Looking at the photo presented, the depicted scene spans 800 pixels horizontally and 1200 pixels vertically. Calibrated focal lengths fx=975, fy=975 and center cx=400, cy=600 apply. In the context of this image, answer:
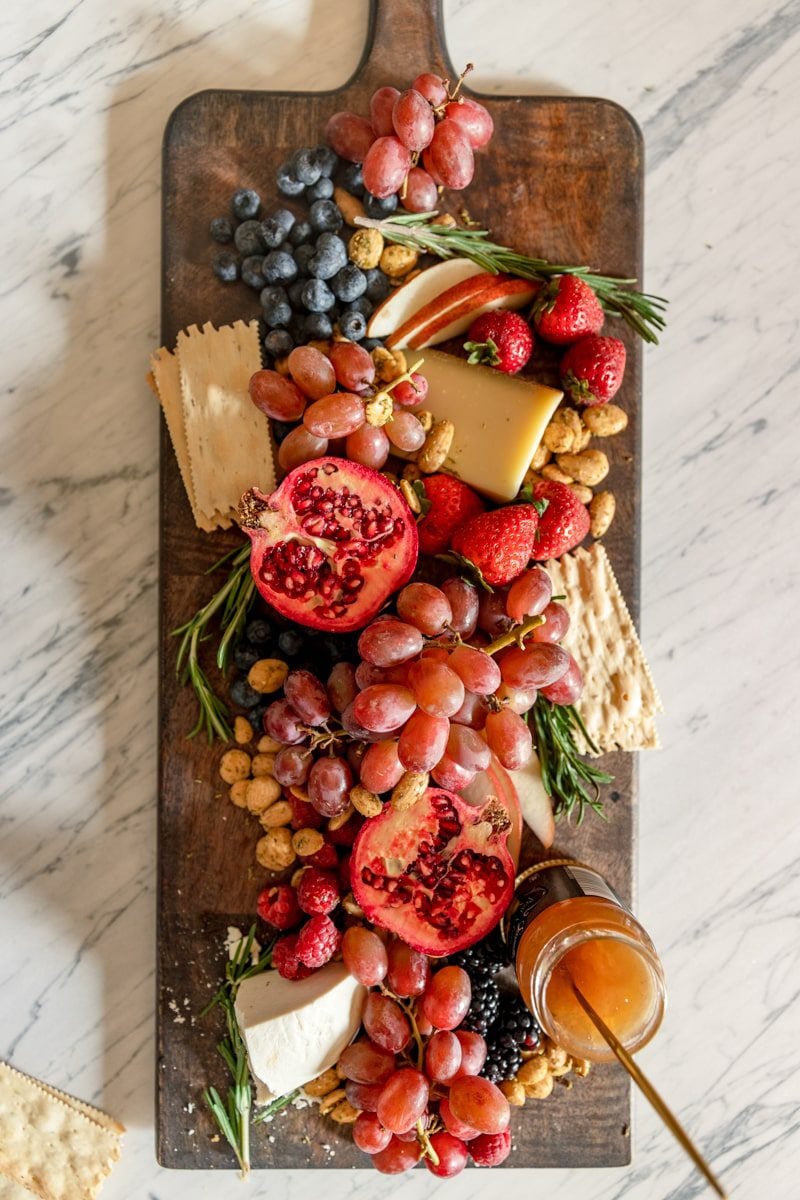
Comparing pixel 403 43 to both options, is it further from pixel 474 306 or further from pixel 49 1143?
pixel 49 1143

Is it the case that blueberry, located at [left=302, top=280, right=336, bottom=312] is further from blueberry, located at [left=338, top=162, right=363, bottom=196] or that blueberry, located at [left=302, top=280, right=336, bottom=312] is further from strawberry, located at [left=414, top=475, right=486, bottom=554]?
strawberry, located at [left=414, top=475, right=486, bottom=554]

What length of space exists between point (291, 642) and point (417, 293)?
477 millimetres

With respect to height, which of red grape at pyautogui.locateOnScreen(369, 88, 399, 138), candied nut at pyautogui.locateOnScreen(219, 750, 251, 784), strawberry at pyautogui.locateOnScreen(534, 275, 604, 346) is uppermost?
red grape at pyautogui.locateOnScreen(369, 88, 399, 138)

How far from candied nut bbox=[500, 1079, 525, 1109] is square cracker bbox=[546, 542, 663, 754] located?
1.45ft

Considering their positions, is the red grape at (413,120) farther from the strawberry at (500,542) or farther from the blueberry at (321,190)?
the strawberry at (500,542)

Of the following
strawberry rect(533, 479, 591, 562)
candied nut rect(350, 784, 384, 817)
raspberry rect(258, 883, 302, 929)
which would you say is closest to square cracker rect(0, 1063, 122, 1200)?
raspberry rect(258, 883, 302, 929)

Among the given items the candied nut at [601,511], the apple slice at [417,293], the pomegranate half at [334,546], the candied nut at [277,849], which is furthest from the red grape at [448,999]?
the apple slice at [417,293]

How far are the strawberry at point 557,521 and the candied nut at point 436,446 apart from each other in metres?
0.13

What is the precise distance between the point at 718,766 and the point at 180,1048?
0.83 metres

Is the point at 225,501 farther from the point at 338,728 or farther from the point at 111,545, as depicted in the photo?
the point at 338,728

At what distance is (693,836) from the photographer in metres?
1.39

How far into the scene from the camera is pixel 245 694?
1.25 meters

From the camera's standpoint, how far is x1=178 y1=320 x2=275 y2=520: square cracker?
4.09 feet

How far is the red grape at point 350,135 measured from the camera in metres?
1.24
